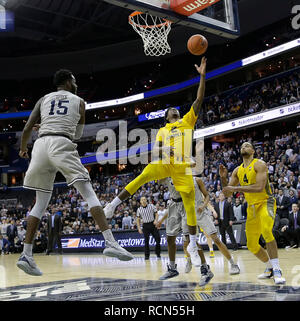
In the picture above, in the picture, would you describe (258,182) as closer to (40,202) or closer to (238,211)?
(40,202)

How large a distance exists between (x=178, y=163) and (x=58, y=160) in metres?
2.19

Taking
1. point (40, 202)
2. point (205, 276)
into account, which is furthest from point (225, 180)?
point (40, 202)

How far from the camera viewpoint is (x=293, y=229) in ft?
41.6

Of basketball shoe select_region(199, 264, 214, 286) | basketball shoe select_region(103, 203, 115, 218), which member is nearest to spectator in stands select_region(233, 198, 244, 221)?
basketball shoe select_region(199, 264, 214, 286)

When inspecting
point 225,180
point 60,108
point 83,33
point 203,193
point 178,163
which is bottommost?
point 203,193

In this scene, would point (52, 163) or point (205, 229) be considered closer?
point (52, 163)

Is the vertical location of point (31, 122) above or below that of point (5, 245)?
above

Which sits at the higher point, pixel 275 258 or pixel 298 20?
pixel 298 20

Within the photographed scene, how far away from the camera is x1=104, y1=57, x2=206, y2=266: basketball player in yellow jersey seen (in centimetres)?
560

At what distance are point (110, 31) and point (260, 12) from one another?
1079 centimetres

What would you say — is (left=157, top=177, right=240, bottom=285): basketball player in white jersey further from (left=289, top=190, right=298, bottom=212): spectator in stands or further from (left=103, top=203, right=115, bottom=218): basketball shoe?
(left=289, top=190, right=298, bottom=212): spectator in stands
